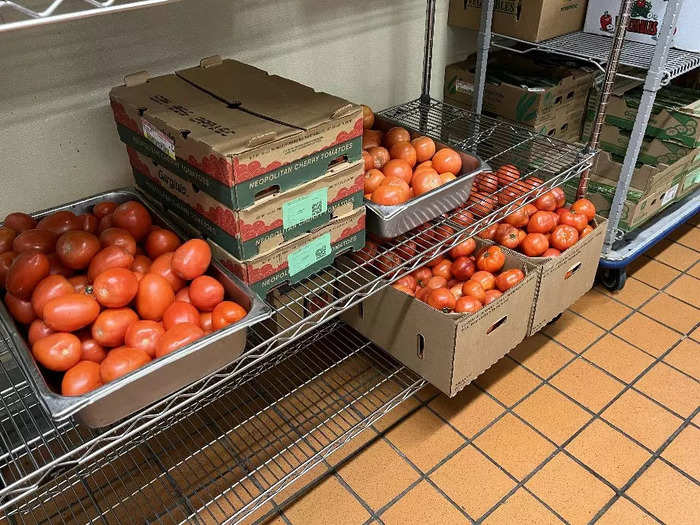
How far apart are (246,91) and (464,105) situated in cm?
124

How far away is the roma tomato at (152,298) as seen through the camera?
1159 mm

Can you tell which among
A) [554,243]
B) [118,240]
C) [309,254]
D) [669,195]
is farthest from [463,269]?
[669,195]

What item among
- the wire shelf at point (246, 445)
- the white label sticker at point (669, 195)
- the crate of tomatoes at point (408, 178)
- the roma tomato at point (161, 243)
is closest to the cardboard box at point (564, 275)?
the crate of tomatoes at point (408, 178)

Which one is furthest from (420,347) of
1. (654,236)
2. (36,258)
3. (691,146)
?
(691,146)

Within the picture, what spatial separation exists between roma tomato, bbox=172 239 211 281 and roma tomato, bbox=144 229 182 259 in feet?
0.29

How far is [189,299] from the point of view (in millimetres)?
1214

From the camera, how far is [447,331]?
5.18 feet

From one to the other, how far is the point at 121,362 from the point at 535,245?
1.29 meters

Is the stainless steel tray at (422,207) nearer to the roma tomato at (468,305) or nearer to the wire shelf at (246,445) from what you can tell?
the roma tomato at (468,305)

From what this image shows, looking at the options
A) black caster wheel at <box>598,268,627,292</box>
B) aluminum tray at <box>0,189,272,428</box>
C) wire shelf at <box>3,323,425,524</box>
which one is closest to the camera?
aluminum tray at <box>0,189,272,428</box>

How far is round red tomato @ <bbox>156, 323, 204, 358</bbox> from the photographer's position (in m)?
1.07

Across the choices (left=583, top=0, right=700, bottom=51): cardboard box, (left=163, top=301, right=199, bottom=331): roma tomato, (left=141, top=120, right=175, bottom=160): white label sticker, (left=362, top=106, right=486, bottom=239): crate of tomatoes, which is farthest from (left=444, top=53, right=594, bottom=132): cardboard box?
(left=163, top=301, right=199, bottom=331): roma tomato

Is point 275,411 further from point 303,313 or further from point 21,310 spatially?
point 21,310

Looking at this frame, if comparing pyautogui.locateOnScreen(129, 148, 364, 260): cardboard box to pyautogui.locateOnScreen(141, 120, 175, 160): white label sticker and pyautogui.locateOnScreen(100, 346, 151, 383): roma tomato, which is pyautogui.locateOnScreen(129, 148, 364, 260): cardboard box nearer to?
pyautogui.locateOnScreen(141, 120, 175, 160): white label sticker
